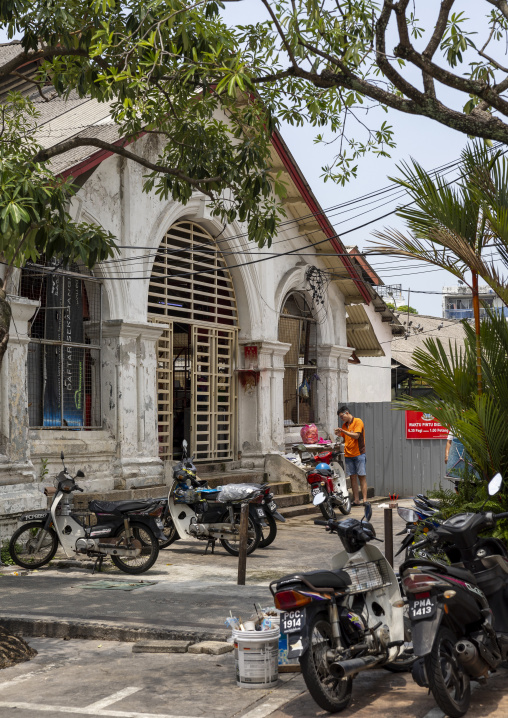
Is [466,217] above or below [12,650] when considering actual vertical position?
above

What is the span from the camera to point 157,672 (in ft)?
20.5

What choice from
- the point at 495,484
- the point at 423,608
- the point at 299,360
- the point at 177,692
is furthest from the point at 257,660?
the point at 299,360

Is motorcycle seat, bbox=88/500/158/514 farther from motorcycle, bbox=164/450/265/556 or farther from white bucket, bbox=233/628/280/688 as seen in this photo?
white bucket, bbox=233/628/280/688

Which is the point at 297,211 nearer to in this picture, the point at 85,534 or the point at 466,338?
the point at 85,534

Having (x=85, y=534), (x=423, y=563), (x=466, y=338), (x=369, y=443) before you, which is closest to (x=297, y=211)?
(x=369, y=443)

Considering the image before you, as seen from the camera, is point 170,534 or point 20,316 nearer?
point 170,534

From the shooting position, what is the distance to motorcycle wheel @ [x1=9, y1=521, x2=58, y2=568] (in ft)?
33.8

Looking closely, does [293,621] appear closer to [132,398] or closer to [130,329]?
[132,398]

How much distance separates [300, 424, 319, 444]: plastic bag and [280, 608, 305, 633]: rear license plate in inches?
453

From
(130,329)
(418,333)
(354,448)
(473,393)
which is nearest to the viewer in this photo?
(473,393)

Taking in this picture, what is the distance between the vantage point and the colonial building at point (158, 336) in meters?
12.5

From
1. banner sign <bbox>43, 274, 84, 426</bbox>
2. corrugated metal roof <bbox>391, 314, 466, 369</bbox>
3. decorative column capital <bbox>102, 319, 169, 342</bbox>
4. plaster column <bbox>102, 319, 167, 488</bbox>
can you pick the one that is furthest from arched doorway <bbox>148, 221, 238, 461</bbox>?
corrugated metal roof <bbox>391, 314, 466, 369</bbox>

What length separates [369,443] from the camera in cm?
1830

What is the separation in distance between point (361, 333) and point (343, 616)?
15.9m
